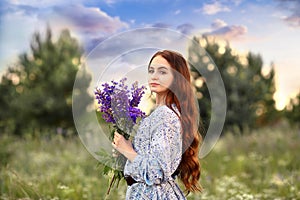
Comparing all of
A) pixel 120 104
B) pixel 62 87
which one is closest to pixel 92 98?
pixel 120 104

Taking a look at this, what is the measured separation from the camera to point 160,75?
236 cm

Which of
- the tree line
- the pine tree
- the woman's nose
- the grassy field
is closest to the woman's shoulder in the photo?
the woman's nose

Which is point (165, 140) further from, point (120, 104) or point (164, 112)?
point (120, 104)

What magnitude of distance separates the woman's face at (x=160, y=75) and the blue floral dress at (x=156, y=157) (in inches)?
3.8

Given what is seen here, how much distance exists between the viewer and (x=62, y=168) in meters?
6.05

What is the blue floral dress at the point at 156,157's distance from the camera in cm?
222

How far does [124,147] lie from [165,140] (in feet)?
0.65

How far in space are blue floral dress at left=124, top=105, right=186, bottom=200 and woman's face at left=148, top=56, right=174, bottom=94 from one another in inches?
3.8

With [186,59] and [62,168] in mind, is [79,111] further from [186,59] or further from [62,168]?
[62,168]

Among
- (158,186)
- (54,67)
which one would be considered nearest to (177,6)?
(158,186)

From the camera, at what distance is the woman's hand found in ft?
7.45

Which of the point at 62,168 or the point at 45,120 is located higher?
the point at 45,120

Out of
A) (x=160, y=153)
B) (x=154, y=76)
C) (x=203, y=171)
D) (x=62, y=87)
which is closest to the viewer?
(x=160, y=153)

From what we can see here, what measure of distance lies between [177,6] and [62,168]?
2419mm
